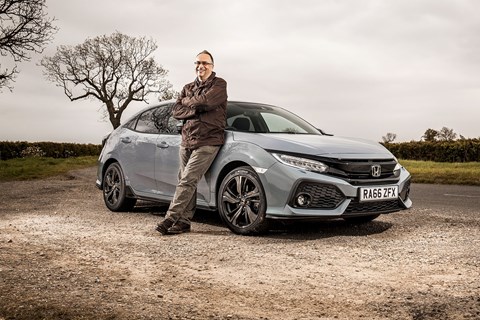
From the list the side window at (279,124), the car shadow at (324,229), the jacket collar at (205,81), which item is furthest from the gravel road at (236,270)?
the jacket collar at (205,81)

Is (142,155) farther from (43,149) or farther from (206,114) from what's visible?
(43,149)

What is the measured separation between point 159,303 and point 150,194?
429 cm

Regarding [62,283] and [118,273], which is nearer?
[62,283]

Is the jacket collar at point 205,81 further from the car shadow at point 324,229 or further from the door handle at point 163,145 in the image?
the car shadow at point 324,229

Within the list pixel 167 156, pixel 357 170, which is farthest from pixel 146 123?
pixel 357 170

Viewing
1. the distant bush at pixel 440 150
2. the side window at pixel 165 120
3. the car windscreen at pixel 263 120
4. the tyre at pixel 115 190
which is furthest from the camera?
the distant bush at pixel 440 150

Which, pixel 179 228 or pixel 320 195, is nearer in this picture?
pixel 320 195

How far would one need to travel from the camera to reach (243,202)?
21.9 feet

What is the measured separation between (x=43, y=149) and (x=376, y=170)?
38836 mm

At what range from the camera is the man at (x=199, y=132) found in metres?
6.88

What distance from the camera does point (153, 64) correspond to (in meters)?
45.3

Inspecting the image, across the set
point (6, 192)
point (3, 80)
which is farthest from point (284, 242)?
point (3, 80)

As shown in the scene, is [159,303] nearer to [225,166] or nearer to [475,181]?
[225,166]

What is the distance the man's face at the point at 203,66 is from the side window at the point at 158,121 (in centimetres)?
111
